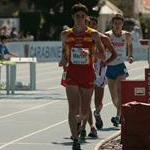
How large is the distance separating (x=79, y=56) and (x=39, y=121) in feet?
12.3

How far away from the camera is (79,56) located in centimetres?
1138

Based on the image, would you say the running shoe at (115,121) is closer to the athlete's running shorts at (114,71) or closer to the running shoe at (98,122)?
the running shoe at (98,122)

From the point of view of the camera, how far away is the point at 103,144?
1169cm

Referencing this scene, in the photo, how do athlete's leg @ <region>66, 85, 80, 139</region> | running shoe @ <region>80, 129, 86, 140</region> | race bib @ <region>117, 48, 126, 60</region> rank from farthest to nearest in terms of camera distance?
1. race bib @ <region>117, 48, 126, 60</region>
2. running shoe @ <region>80, 129, 86, 140</region>
3. athlete's leg @ <region>66, 85, 80, 139</region>

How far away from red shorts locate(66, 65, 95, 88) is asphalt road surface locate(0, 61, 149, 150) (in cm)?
90

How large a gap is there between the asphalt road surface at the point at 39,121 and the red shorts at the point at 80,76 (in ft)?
2.95

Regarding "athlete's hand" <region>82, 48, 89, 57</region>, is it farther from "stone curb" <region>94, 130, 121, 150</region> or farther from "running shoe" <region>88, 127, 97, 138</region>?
"running shoe" <region>88, 127, 97, 138</region>

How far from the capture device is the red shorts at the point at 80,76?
11.3m

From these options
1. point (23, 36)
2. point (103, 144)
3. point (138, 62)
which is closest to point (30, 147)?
point (103, 144)

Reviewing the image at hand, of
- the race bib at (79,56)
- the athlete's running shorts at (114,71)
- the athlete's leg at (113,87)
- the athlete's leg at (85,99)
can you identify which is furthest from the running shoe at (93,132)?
the athlete's running shorts at (114,71)

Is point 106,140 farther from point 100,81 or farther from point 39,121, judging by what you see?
point 39,121

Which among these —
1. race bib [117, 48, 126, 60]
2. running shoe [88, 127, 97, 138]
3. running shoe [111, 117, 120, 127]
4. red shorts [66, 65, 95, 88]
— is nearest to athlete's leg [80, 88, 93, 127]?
red shorts [66, 65, 95, 88]

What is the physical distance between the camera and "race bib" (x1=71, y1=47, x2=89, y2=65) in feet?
37.4

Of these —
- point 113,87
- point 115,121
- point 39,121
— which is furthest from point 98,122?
point 39,121
